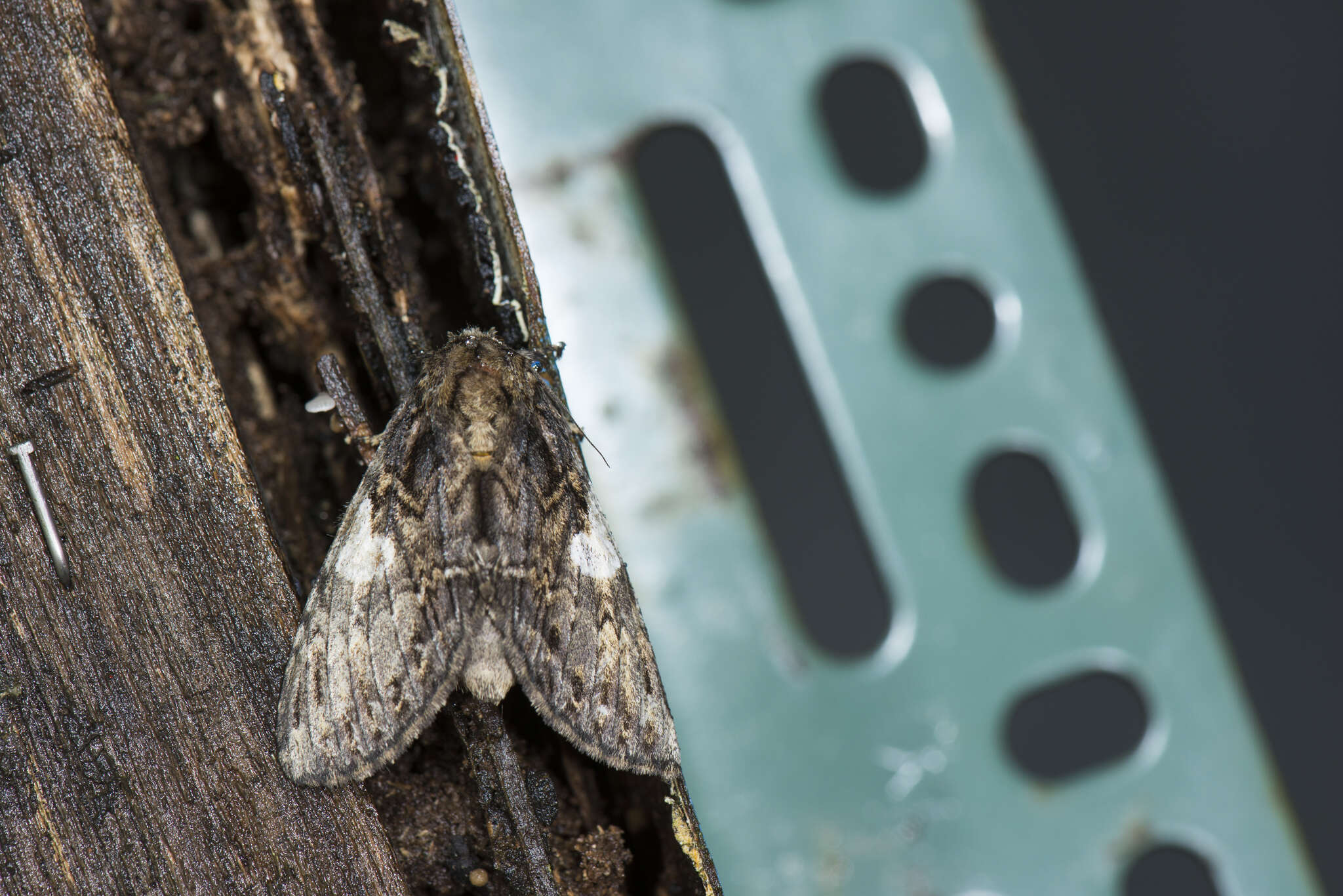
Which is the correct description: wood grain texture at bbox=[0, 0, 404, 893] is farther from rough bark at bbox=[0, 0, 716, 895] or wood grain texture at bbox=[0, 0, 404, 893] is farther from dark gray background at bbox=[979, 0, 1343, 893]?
dark gray background at bbox=[979, 0, 1343, 893]

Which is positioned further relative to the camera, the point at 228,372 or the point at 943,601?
the point at 943,601

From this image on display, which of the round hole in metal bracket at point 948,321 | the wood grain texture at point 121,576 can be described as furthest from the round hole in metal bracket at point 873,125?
the wood grain texture at point 121,576

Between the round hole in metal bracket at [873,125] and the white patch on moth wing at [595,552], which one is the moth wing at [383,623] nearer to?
the white patch on moth wing at [595,552]

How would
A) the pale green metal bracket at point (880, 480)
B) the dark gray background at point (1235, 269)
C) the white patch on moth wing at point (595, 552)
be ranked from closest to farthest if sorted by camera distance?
the white patch on moth wing at point (595, 552), the pale green metal bracket at point (880, 480), the dark gray background at point (1235, 269)

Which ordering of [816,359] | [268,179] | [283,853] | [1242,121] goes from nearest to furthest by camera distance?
[283,853] → [268,179] → [816,359] → [1242,121]

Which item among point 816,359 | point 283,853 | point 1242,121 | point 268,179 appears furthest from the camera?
point 1242,121

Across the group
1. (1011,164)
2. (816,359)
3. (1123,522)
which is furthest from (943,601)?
(1011,164)

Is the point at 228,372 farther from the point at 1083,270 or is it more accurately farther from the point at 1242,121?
the point at 1242,121
